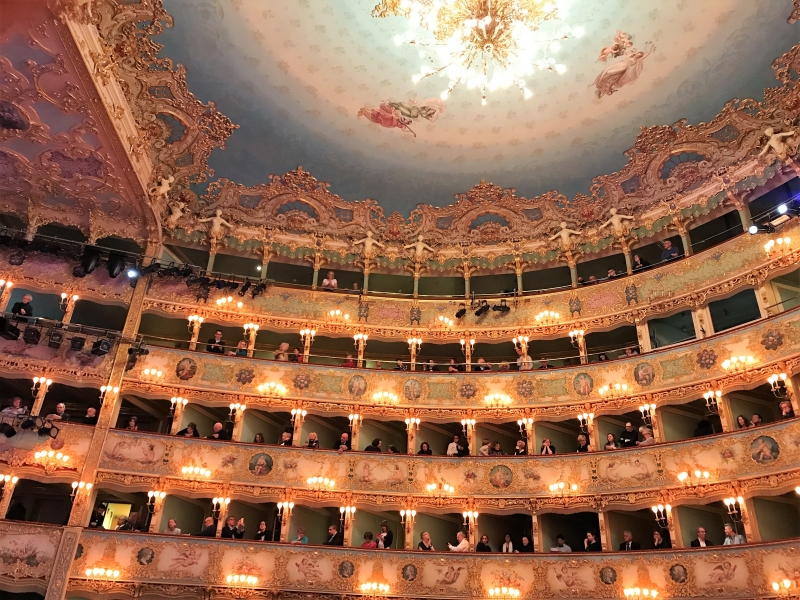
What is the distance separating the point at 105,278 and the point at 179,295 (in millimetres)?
2326

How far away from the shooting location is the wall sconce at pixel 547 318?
21.3m

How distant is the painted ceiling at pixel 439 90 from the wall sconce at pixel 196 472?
9375mm

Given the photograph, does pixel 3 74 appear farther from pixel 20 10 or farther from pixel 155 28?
pixel 155 28

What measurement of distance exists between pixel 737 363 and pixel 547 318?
596 cm

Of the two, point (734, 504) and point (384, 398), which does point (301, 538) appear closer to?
point (384, 398)

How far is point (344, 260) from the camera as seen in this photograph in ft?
76.3

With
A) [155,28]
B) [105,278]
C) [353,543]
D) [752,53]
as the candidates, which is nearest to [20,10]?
[155,28]

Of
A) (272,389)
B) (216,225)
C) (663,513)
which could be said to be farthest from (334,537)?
(216,225)

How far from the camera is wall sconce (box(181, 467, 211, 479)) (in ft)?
59.0

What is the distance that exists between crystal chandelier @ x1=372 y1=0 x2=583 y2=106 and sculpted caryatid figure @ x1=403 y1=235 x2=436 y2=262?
5661mm

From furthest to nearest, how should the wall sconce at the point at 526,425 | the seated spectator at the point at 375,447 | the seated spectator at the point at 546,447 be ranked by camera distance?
the wall sconce at the point at 526,425 → the seated spectator at the point at 375,447 → the seated spectator at the point at 546,447

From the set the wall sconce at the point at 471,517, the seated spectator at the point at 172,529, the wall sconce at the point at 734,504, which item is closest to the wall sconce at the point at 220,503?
the seated spectator at the point at 172,529

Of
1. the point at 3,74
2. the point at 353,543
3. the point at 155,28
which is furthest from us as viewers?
the point at 353,543

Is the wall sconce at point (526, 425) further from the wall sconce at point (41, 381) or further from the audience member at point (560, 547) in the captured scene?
the wall sconce at point (41, 381)
